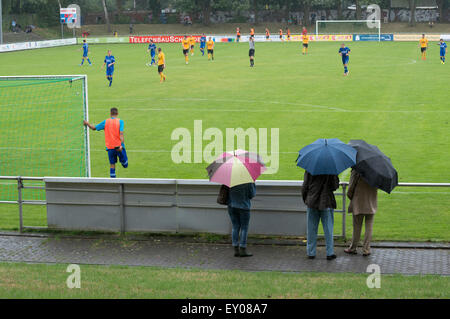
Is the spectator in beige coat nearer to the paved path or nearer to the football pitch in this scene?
the paved path

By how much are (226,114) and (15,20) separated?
72.7 metres

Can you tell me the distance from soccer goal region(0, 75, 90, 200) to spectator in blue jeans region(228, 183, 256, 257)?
6.19m

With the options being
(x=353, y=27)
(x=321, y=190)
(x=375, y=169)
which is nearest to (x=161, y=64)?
(x=321, y=190)

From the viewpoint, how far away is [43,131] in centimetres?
2320

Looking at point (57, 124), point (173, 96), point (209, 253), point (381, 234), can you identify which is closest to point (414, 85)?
point (173, 96)

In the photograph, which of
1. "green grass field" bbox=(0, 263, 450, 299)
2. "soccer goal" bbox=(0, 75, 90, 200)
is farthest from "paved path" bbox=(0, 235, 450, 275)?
"soccer goal" bbox=(0, 75, 90, 200)

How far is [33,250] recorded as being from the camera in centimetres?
1091

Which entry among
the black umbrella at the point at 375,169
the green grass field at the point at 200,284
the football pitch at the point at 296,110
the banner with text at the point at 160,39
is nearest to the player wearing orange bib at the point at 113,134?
the football pitch at the point at 296,110

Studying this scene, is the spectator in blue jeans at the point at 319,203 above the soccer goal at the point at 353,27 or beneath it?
beneath

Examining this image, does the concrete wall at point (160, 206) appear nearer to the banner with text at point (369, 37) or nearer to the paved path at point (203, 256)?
the paved path at point (203, 256)

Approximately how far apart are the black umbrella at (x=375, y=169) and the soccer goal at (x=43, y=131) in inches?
304

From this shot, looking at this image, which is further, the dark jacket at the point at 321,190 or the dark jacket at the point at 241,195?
the dark jacket at the point at 241,195

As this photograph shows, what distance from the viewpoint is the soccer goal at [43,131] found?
690 inches

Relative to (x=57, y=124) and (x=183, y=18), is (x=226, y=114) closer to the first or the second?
(x=57, y=124)
